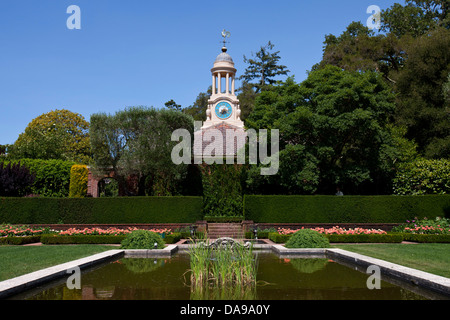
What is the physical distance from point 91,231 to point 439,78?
22345 millimetres

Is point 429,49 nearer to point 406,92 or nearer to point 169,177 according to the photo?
point 406,92

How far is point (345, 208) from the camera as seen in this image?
18.9 metres

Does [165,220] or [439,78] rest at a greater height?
[439,78]

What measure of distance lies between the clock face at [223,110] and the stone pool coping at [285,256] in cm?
2383

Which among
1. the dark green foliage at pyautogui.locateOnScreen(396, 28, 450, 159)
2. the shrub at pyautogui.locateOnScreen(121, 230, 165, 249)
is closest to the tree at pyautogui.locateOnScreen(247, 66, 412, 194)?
the dark green foliage at pyautogui.locateOnScreen(396, 28, 450, 159)

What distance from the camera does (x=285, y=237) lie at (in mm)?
14586

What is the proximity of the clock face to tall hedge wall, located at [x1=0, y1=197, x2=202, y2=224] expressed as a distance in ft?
54.0

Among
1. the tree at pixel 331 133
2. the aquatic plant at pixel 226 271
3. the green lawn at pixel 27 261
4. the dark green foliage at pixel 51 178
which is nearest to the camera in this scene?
the aquatic plant at pixel 226 271

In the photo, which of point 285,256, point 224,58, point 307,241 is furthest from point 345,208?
point 224,58

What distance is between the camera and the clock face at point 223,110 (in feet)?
113

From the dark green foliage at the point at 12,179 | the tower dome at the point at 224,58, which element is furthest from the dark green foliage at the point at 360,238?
the tower dome at the point at 224,58

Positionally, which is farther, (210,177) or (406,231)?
(210,177)

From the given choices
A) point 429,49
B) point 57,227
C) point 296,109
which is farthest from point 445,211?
point 57,227

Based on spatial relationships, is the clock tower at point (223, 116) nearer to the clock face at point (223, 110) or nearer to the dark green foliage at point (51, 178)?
the clock face at point (223, 110)
